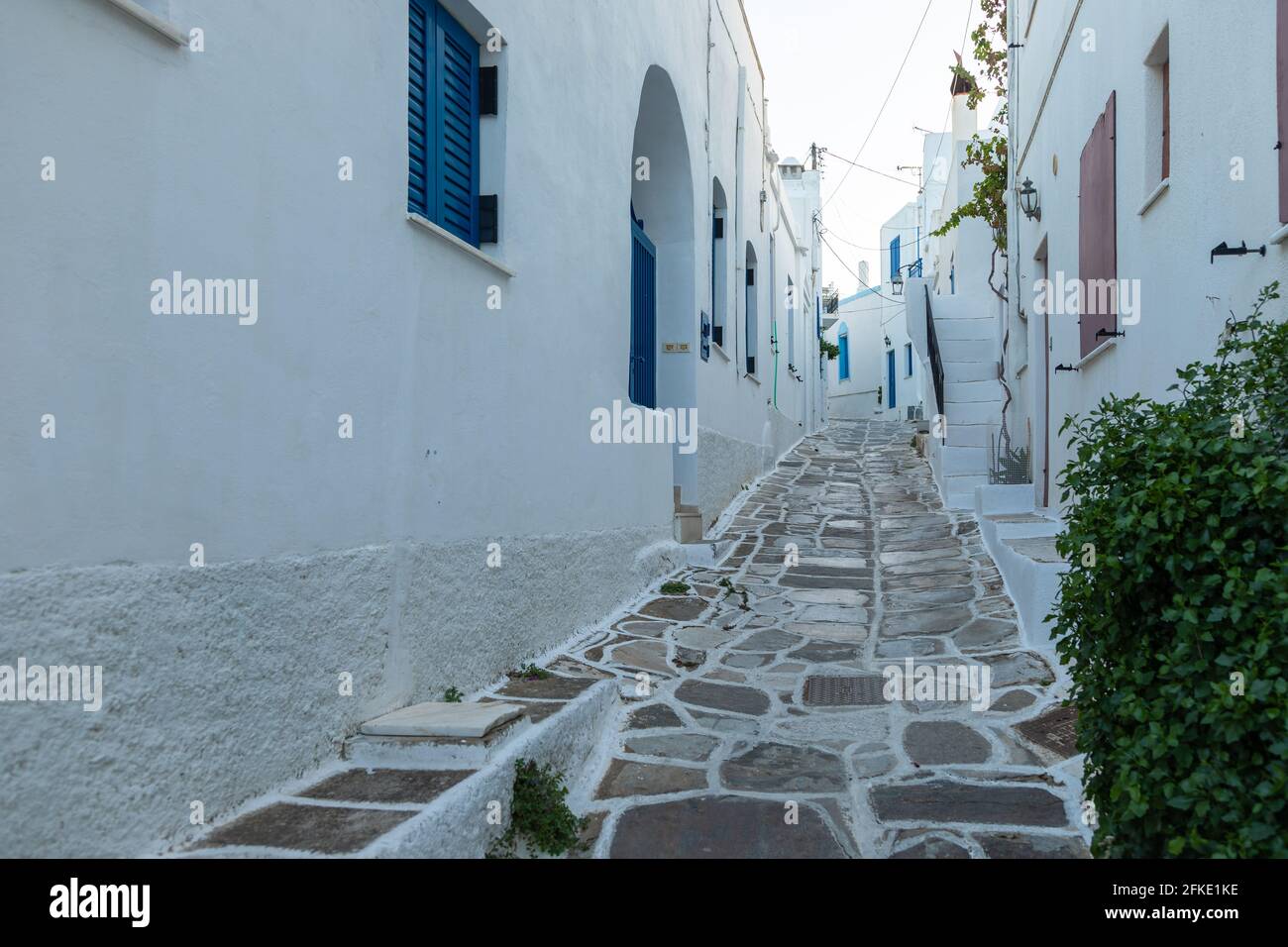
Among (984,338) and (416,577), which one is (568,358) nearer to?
(416,577)

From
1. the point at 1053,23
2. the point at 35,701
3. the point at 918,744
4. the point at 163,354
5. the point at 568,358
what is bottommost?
the point at 918,744

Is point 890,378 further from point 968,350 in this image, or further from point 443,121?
point 443,121

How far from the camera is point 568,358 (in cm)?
536

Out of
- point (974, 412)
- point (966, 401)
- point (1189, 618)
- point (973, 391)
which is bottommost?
point (1189, 618)

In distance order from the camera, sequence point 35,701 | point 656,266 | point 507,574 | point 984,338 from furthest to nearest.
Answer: point 984,338 → point 656,266 → point 507,574 → point 35,701

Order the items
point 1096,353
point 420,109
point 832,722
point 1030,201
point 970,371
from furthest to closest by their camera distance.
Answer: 1. point 970,371
2. point 1030,201
3. point 1096,353
4. point 832,722
5. point 420,109

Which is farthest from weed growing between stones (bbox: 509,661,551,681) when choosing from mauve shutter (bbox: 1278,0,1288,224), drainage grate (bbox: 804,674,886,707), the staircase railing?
the staircase railing

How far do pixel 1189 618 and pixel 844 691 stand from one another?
8.87 ft

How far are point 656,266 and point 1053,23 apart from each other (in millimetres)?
3636

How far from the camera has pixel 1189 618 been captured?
2266mm

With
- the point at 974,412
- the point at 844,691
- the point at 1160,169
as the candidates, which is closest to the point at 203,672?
the point at 844,691

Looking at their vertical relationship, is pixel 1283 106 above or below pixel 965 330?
below
